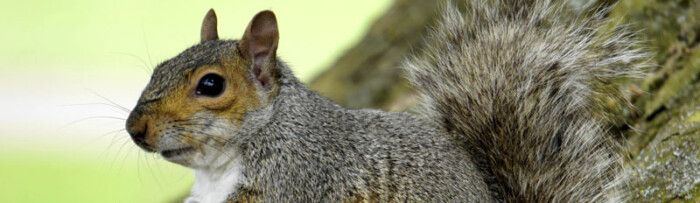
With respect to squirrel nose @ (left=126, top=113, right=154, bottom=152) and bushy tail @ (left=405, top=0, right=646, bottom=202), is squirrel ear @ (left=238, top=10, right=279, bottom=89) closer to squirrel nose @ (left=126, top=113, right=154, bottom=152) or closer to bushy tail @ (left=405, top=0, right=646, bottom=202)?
squirrel nose @ (left=126, top=113, right=154, bottom=152)

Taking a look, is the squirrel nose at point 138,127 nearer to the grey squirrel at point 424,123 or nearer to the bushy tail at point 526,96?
the grey squirrel at point 424,123

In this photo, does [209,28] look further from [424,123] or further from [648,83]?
[648,83]

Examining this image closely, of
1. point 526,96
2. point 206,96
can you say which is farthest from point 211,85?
point 526,96

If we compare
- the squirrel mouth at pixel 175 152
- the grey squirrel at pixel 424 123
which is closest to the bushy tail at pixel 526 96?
the grey squirrel at pixel 424 123

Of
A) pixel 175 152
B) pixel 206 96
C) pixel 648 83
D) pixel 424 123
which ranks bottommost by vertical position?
pixel 648 83

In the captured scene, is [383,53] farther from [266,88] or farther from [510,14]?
[266,88]

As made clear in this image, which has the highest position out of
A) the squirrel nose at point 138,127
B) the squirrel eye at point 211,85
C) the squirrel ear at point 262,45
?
the squirrel ear at point 262,45
